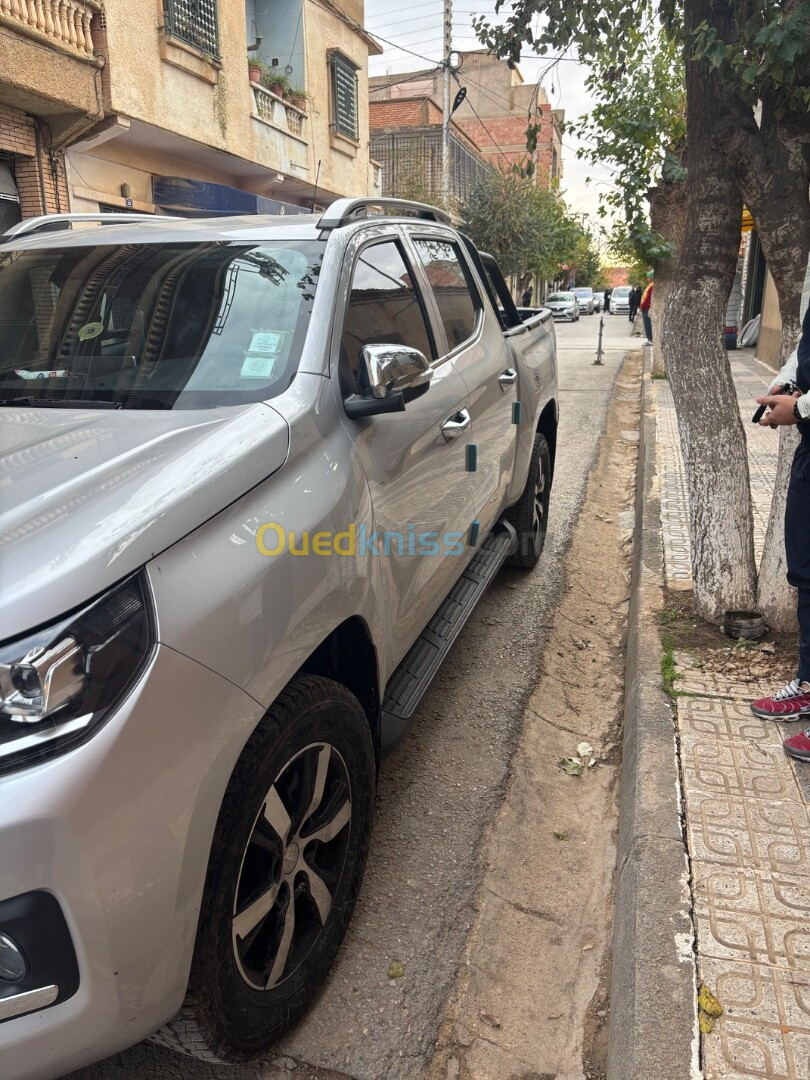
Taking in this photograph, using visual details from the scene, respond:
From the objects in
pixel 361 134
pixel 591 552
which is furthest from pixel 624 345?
pixel 591 552

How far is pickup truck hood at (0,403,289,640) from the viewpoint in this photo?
1470 mm

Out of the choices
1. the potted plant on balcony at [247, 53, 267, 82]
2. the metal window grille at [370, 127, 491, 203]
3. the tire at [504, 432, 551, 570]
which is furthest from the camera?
the metal window grille at [370, 127, 491, 203]

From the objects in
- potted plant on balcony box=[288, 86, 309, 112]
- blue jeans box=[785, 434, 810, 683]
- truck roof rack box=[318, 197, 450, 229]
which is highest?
potted plant on balcony box=[288, 86, 309, 112]

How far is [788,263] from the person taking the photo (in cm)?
355

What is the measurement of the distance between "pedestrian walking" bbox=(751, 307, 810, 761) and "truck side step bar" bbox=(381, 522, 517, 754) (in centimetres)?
129

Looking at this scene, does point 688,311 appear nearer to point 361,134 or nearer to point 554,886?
point 554,886

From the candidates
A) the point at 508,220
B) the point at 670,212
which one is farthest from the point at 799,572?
the point at 508,220

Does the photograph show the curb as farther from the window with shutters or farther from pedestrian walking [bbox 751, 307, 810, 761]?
the window with shutters

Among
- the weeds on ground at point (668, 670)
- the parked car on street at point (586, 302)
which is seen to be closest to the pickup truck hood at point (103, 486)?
the weeds on ground at point (668, 670)

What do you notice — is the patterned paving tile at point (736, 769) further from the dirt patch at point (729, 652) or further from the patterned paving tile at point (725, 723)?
the dirt patch at point (729, 652)

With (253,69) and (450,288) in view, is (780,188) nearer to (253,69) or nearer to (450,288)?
(450,288)

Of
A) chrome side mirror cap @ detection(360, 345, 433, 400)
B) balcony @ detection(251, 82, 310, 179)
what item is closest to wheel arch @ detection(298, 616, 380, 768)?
chrome side mirror cap @ detection(360, 345, 433, 400)

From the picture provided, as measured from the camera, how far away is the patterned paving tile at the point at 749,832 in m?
2.56

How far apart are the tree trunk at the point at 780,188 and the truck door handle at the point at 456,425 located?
139 cm
